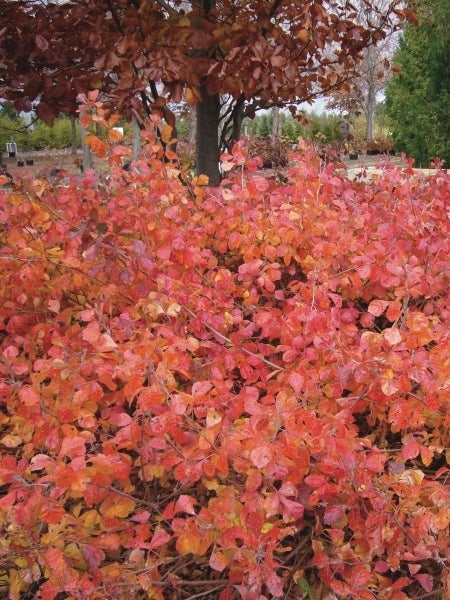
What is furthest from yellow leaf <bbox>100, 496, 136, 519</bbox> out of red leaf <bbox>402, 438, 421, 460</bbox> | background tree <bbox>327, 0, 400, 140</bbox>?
background tree <bbox>327, 0, 400, 140</bbox>

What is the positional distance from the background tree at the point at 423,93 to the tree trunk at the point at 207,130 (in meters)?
11.3

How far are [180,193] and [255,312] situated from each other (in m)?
0.67

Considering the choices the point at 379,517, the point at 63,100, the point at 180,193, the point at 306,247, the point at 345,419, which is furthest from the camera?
the point at 63,100

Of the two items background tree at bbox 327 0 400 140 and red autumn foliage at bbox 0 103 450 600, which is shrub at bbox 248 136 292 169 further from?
red autumn foliage at bbox 0 103 450 600

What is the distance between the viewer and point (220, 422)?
4.80ft

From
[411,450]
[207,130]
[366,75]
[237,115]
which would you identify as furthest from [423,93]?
[411,450]

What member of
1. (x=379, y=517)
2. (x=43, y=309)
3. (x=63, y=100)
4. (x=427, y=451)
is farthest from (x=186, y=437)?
(x=63, y=100)

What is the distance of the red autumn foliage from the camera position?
1334mm

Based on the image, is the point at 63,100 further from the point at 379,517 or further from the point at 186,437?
the point at 379,517

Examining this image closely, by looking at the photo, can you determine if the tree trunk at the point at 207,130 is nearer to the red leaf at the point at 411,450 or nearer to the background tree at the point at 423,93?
the red leaf at the point at 411,450

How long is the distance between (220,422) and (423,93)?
50.5ft

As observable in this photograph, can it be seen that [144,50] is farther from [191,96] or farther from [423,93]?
[423,93]

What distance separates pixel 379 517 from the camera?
136cm

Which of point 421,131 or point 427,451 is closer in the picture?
point 427,451
